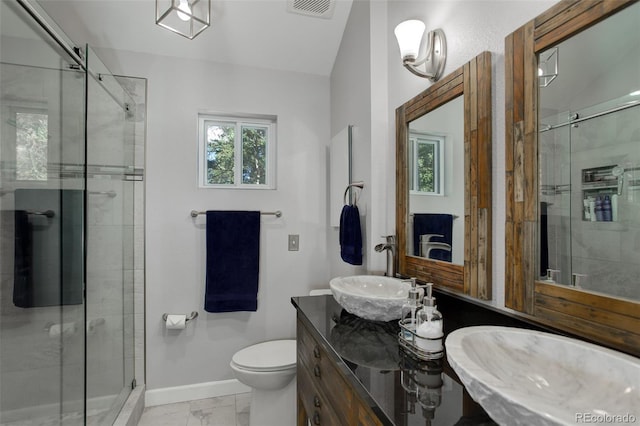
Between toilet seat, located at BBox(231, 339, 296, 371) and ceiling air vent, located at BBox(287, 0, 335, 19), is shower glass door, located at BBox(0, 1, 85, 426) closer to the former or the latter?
toilet seat, located at BBox(231, 339, 296, 371)

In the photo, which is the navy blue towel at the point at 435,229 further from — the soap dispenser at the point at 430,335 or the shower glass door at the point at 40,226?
the shower glass door at the point at 40,226

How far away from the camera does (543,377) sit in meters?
0.72

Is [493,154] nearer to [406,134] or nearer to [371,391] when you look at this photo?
[406,134]

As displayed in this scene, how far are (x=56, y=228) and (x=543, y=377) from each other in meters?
1.84

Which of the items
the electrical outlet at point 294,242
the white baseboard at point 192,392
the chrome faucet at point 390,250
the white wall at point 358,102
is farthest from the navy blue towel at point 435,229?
the white baseboard at point 192,392

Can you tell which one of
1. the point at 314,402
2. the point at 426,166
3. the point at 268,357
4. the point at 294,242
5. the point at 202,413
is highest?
the point at 426,166

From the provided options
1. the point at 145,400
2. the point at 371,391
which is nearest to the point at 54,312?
the point at 145,400

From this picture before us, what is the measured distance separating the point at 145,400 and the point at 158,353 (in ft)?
1.00

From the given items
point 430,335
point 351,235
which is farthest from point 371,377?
point 351,235

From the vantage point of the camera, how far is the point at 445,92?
1298mm

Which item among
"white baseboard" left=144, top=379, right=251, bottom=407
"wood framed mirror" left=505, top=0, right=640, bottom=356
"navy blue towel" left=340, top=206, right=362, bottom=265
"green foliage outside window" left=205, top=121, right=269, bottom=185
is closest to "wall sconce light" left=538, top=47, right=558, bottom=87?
"wood framed mirror" left=505, top=0, right=640, bottom=356

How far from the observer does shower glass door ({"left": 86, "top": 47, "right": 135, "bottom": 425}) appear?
1.70 m

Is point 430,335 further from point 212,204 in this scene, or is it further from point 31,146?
point 212,204

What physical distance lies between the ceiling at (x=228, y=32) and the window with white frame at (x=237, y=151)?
0.43 m
